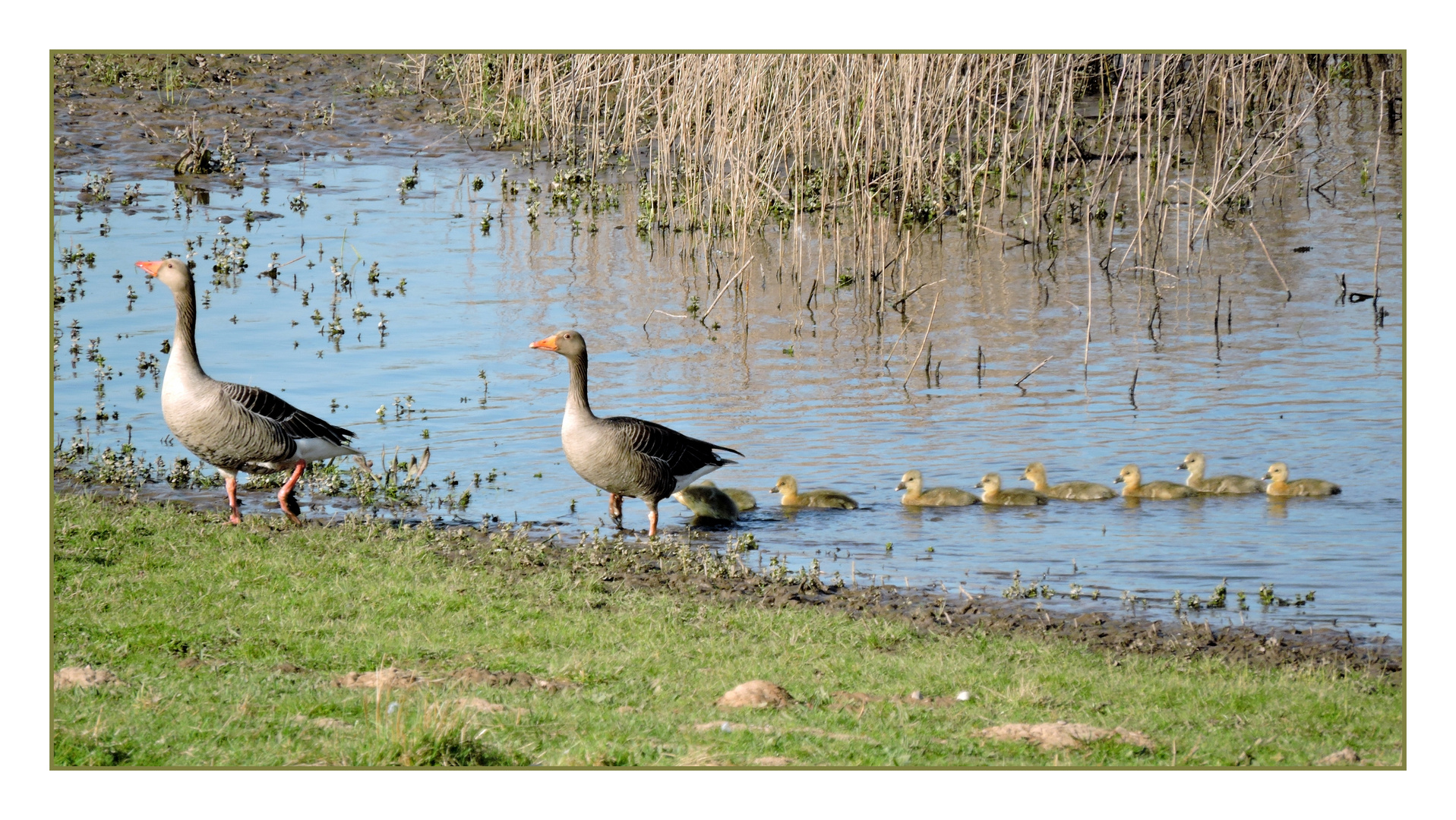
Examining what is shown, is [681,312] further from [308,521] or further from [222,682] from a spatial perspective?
[222,682]

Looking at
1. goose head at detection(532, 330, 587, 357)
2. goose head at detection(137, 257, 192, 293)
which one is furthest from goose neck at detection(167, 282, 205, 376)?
goose head at detection(532, 330, 587, 357)

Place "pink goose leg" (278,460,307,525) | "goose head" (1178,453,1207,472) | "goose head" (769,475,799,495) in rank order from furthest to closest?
"goose head" (1178,453,1207,472), "goose head" (769,475,799,495), "pink goose leg" (278,460,307,525)

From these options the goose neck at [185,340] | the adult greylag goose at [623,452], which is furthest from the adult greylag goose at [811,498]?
the goose neck at [185,340]

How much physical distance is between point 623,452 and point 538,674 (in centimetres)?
391

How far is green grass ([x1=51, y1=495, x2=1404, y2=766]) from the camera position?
665 centimetres

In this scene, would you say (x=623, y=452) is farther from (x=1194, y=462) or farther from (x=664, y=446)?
(x=1194, y=462)

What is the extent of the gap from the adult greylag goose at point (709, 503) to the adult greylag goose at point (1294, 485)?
4434 millimetres

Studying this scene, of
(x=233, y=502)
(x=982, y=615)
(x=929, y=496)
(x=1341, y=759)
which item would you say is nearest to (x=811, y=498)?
(x=929, y=496)

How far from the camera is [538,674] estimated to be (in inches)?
314

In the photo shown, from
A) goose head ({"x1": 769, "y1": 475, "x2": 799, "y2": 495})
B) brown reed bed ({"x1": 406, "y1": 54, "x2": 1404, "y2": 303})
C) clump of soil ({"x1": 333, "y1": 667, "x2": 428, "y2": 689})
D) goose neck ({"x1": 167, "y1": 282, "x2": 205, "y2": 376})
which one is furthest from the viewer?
brown reed bed ({"x1": 406, "y1": 54, "x2": 1404, "y2": 303})

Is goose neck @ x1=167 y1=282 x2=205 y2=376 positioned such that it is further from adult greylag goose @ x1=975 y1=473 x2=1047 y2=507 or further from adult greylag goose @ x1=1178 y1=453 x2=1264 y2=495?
adult greylag goose @ x1=1178 y1=453 x2=1264 y2=495

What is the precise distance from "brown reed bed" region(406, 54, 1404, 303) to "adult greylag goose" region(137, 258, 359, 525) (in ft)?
25.4

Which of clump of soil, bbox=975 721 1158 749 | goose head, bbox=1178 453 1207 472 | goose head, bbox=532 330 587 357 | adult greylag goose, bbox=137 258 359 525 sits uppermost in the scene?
goose head, bbox=532 330 587 357

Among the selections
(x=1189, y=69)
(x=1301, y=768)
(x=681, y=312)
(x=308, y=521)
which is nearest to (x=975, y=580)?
(x=1301, y=768)
